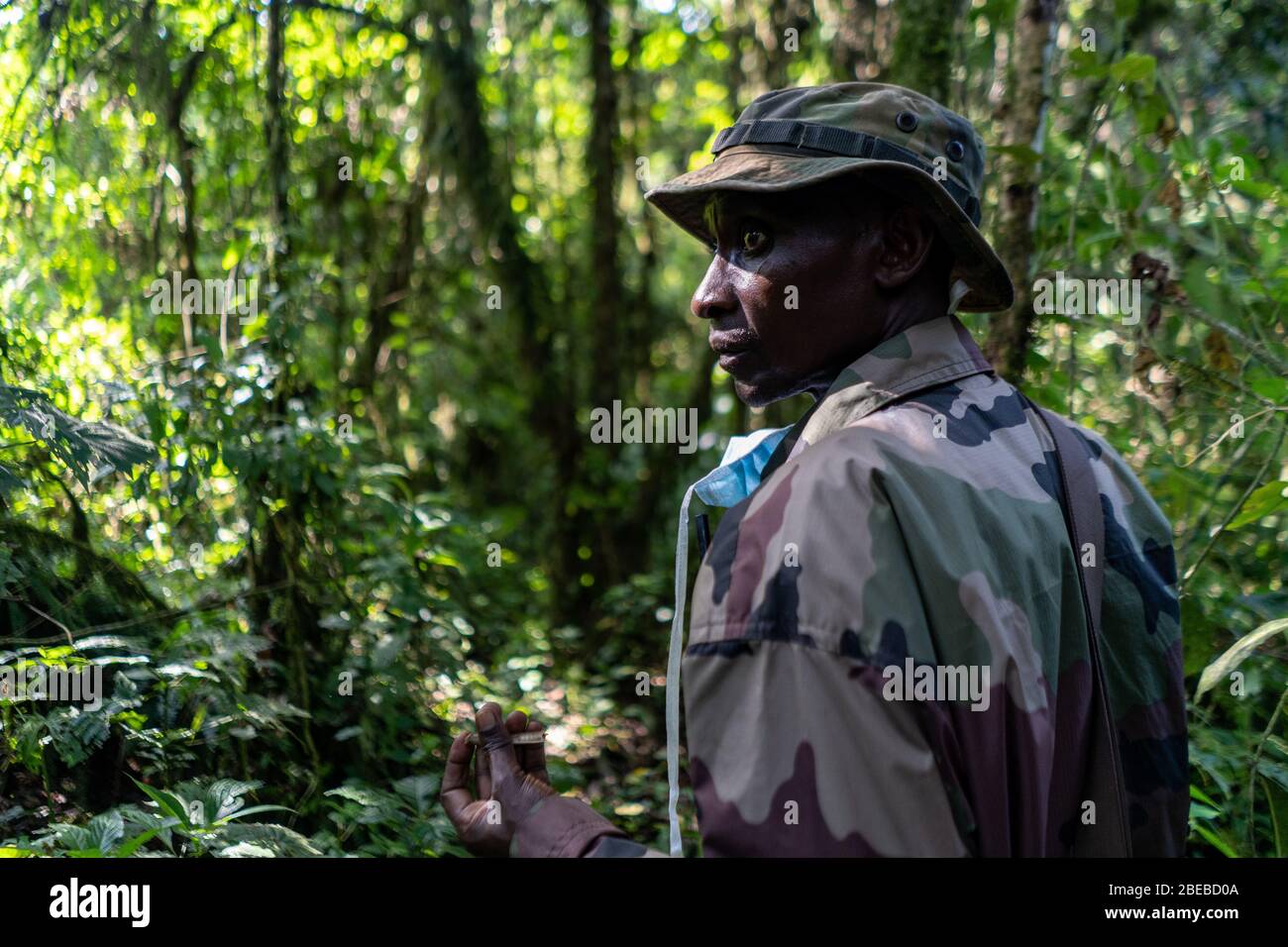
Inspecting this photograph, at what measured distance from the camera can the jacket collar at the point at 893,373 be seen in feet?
5.13

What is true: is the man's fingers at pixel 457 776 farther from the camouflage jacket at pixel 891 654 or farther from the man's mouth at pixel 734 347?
the man's mouth at pixel 734 347

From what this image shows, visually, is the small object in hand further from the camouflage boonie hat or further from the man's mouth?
the camouflage boonie hat

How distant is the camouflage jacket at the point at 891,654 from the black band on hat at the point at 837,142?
311mm

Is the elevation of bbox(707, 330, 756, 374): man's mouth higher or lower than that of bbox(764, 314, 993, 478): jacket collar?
higher

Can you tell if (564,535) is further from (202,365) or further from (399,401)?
(202,365)

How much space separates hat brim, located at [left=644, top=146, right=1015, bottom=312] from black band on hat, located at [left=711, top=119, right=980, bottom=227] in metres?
0.02

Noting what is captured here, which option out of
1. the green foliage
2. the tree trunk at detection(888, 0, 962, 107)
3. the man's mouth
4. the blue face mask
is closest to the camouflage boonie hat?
the man's mouth

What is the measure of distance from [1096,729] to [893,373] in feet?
1.87

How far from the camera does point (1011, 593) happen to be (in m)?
1.39

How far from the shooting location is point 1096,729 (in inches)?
60.3

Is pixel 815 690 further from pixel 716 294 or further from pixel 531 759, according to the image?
pixel 716 294

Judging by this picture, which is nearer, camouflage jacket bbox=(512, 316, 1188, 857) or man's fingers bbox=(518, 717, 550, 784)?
camouflage jacket bbox=(512, 316, 1188, 857)

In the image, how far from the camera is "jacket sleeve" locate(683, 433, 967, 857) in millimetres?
1248

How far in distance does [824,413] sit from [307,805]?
1.80 m
